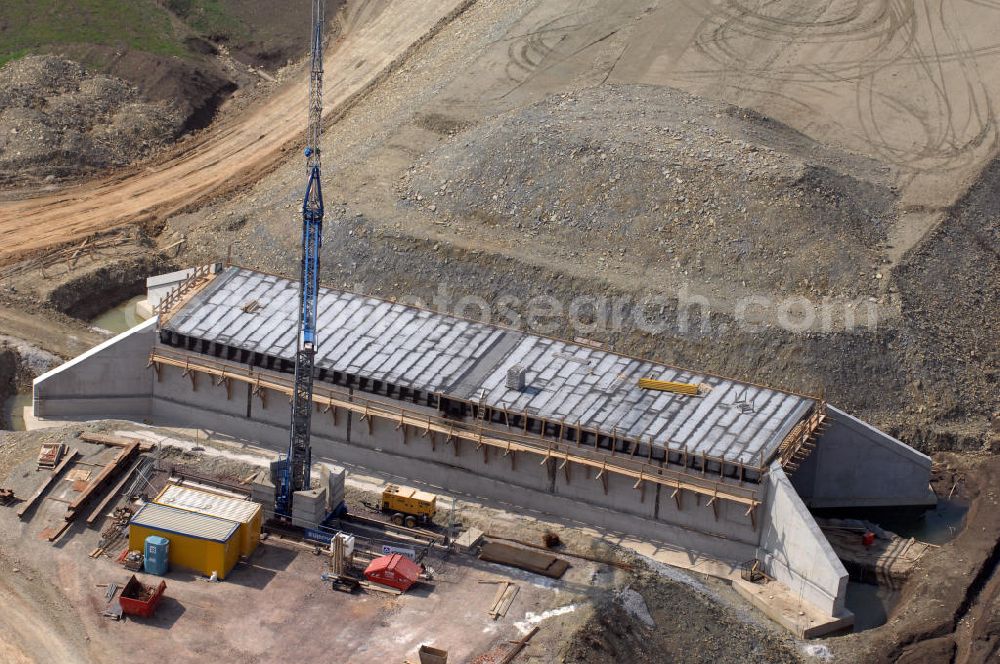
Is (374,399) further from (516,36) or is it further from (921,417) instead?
(516,36)

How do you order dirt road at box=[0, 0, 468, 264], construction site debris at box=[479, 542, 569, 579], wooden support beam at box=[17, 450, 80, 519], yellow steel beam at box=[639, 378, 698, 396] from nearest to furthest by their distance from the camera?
construction site debris at box=[479, 542, 569, 579]
wooden support beam at box=[17, 450, 80, 519]
yellow steel beam at box=[639, 378, 698, 396]
dirt road at box=[0, 0, 468, 264]

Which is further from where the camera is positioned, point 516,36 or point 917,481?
point 516,36

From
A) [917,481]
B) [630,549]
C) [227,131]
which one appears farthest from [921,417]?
[227,131]

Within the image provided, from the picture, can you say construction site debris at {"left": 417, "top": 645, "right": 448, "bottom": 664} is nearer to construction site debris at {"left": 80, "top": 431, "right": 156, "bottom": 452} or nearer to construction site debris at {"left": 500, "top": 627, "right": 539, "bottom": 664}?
construction site debris at {"left": 500, "top": 627, "right": 539, "bottom": 664}

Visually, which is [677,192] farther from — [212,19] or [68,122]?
[212,19]

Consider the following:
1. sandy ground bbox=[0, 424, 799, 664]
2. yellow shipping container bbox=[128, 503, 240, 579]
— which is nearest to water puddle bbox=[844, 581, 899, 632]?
sandy ground bbox=[0, 424, 799, 664]

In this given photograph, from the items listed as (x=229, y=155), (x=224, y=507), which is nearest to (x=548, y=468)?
(x=224, y=507)
